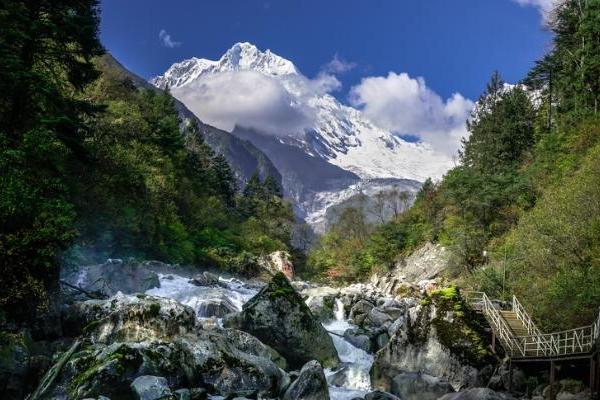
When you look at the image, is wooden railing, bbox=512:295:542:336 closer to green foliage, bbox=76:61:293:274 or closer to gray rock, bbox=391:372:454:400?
gray rock, bbox=391:372:454:400

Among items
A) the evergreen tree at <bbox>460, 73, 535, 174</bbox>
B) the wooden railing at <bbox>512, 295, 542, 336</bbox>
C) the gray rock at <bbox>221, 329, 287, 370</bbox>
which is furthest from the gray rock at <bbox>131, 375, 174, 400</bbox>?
the evergreen tree at <bbox>460, 73, 535, 174</bbox>

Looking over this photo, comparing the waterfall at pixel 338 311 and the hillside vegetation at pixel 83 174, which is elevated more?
the hillside vegetation at pixel 83 174

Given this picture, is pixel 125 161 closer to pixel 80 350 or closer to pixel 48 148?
pixel 48 148

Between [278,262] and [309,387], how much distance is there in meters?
53.0

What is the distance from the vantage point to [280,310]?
69.3ft

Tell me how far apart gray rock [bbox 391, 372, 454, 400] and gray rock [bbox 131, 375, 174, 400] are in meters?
9.11

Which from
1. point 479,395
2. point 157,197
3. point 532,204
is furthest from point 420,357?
point 157,197

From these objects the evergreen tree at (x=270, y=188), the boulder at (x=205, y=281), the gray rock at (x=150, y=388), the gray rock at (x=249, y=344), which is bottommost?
the gray rock at (x=150, y=388)

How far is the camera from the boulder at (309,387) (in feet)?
50.4

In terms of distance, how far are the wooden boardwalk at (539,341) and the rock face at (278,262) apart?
41.0 m

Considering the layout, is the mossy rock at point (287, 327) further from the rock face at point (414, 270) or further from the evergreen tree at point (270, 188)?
the evergreen tree at point (270, 188)

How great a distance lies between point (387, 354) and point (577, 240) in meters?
9.91

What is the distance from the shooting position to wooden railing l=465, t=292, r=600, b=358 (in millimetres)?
17688

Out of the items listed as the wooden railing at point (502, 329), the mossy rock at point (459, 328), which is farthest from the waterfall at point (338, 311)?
the mossy rock at point (459, 328)
